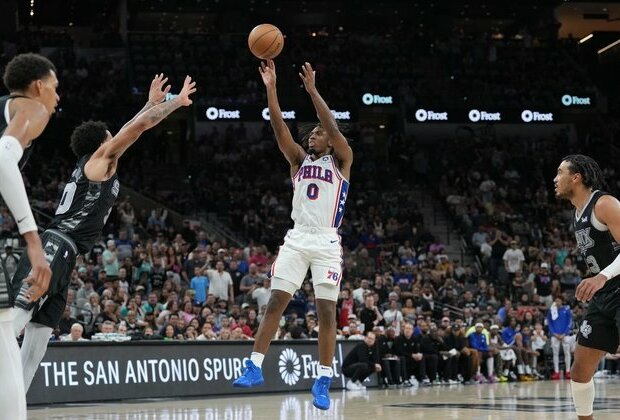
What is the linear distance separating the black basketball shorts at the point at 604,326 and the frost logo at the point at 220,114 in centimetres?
2274

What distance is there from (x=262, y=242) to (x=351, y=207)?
13.5 feet

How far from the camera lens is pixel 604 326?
25.9 ft

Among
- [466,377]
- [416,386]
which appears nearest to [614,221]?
[416,386]

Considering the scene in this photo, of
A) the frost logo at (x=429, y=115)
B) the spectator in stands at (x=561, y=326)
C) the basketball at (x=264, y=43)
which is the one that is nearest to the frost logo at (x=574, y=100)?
the frost logo at (x=429, y=115)

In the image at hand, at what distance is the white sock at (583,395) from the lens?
26.7ft

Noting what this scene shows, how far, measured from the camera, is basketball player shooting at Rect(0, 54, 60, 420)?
4848mm

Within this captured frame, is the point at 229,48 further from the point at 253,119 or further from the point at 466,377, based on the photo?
the point at 466,377

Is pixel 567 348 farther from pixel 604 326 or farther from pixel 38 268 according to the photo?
pixel 38 268

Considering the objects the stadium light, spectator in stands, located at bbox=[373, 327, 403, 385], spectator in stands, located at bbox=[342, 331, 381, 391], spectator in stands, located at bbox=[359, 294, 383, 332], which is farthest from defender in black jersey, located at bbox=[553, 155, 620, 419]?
the stadium light

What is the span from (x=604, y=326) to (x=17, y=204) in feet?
15.7

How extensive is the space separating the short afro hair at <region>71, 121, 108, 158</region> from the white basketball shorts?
2073mm

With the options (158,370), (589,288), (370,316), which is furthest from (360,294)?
(589,288)

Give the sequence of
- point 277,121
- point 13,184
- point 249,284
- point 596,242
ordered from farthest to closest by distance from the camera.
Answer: point 249,284
point 277,121
point 596,242
point 13,184

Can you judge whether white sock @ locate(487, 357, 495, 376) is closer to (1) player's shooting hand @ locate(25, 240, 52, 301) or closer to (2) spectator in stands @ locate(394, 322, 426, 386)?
(2) spectator in stands @ locate(394, 322, 426, 386)
